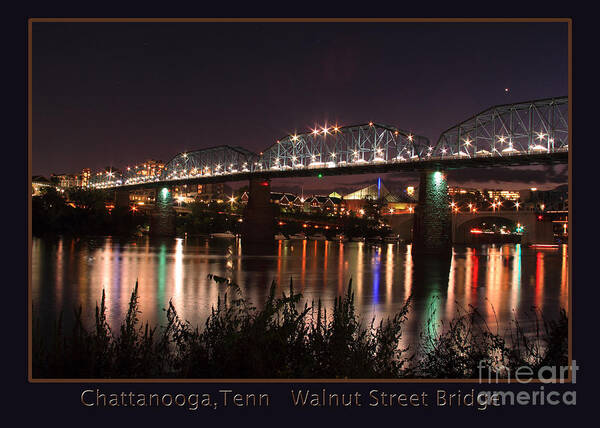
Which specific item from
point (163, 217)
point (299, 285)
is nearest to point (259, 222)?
point (163, 217)

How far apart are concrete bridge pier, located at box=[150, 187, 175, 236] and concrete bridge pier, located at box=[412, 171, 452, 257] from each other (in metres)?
50.4

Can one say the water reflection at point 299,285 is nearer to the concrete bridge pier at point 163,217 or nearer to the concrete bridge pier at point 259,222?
the concrete bridge pier at point 259,222

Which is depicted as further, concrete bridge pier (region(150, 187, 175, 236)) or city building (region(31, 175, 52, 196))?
concrete bridge pier (region(150, 187, 175, 236))

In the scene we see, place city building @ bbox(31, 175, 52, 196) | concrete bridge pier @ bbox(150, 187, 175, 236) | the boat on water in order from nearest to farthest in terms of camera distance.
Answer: city building @ bbox(31, 175, 52, 196)
the boat on water
concrete bridge pier @ bbox(150, 187, 175, 236)

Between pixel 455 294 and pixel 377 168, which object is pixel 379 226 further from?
pixel 455 294

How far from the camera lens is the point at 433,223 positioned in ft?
191

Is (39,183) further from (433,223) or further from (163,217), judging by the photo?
(433,223)

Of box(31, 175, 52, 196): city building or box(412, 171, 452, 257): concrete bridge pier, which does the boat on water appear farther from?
box(412, 171, 452, 257): concrete bridge pier

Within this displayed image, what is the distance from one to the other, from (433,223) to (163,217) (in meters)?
55.0

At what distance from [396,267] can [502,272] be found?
25.4 ft

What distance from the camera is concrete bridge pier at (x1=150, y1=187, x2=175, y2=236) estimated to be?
95.7m

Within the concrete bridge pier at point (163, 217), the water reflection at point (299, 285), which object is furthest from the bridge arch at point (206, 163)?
the water reflection at point (299, 285)

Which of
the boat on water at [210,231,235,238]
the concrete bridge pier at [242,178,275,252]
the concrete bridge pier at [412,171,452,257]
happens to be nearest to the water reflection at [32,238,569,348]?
the concrete bridge pier at [412,171,452,257]

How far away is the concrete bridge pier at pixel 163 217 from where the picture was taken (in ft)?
314
